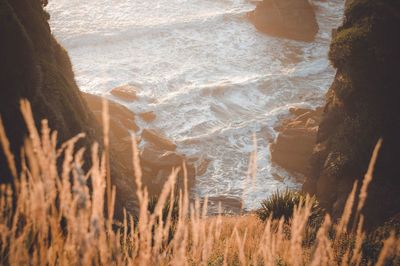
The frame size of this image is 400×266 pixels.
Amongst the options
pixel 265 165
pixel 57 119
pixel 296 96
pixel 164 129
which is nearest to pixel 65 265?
pixel 57 119

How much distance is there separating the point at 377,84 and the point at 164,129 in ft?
34.6

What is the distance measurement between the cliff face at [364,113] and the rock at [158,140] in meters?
6.17

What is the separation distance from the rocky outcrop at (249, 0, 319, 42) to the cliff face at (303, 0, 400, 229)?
23.5 metres

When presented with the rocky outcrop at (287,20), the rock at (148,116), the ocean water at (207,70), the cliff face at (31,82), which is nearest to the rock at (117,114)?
the rock at (148,116)

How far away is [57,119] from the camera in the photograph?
304 inches

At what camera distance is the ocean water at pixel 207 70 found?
17625 mm

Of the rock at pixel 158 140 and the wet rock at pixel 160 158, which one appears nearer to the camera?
the wet rock at pixel 160 158

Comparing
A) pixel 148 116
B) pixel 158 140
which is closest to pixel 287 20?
pixel 148 116

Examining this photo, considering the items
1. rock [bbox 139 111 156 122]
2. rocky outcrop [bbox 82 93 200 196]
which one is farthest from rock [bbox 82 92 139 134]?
rock [bbox 139 111 156 122]

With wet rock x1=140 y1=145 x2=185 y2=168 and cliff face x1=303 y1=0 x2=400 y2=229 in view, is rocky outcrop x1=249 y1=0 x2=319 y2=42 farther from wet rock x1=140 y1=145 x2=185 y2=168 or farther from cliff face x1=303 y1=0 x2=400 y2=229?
wet rock x1=140 y1=145 x2=185 y2=168

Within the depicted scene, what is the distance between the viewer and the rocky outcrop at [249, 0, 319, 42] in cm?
3625

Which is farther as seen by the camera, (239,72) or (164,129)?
(239,72)

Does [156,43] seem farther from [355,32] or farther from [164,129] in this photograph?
[355,32]

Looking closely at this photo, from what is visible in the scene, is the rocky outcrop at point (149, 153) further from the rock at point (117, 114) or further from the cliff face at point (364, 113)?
the cliff face at point (364, 113)
